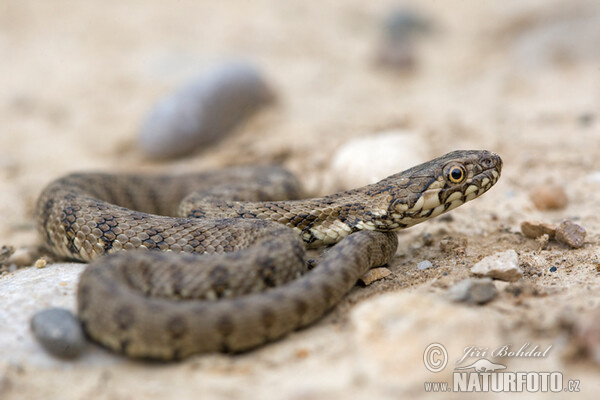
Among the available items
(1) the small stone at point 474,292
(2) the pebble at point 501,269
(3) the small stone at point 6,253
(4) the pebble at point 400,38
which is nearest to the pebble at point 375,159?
(2) the pebble at point 501,269

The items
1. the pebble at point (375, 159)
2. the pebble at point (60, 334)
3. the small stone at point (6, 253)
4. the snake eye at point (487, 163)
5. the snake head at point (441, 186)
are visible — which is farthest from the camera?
the pebble at point (375, 159)

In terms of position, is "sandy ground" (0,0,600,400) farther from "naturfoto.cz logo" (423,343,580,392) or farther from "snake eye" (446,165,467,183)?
"snake eye" (446,165,467,183)

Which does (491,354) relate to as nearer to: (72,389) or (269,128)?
(72,389)

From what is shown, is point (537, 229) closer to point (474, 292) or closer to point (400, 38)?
point (474, 292)

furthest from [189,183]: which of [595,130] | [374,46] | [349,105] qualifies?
[374,46]

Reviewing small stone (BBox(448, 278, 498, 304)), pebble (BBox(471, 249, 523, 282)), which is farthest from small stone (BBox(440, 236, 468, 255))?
small stone (BBox(448, 278, 498, 304))

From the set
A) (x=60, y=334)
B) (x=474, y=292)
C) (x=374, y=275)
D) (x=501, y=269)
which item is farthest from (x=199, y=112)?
(x=474, y=292)

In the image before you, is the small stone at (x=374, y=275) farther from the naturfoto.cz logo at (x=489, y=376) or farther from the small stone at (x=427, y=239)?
the naturfoto.cz logo at (x=489, y=376)
